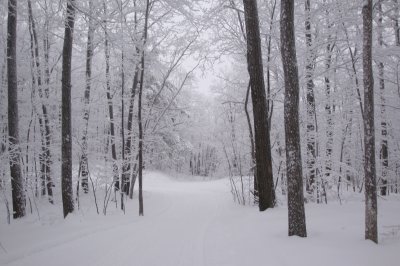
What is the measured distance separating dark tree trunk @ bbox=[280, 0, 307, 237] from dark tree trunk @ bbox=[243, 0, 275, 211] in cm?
259

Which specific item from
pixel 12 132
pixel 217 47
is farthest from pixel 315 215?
pixel 12 132

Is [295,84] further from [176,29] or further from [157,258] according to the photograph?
[176,29]

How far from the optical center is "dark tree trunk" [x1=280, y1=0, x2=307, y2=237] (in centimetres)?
534

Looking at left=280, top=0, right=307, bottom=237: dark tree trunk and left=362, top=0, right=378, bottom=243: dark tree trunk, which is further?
left=280, top=0, right=307, bottom=237: dark tree trunk

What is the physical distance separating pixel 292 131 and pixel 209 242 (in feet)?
9.26

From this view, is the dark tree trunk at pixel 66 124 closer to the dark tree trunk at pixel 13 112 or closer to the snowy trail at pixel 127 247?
the dark tree trunk at pixel 13 112

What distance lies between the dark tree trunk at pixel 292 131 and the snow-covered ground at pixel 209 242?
15.1 inches

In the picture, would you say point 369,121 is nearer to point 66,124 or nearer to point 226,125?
point 66,124

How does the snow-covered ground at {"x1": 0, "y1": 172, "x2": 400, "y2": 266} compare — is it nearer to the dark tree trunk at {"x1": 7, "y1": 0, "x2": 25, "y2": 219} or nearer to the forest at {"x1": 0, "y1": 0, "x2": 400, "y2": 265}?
the forest at {"x1": 0, "y1": 0, "x2": 400, "y2": 265}

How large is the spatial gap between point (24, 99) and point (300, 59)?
1170 cm

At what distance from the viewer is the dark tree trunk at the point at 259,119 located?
26.3 feet

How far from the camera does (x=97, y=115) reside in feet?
49.5

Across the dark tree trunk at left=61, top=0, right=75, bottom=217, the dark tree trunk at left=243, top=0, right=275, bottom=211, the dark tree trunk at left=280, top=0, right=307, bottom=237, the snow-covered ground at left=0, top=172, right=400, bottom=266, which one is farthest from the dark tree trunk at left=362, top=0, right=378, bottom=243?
the dark tree trunk at left=61, top=0, right=75, bottom=217

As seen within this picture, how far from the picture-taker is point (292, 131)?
→ 538cm
